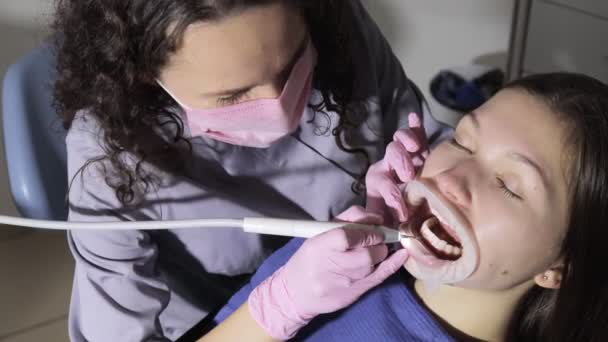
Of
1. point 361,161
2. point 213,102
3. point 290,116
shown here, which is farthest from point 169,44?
point 361,161

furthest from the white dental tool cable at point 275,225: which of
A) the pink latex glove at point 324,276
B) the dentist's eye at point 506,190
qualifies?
the dentist's eye at point 506,190

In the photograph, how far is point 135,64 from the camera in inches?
36.8

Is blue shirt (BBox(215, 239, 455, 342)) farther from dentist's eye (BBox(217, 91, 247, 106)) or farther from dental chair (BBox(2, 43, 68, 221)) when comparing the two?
dental chair (BBox(2, 43, 68, 221))

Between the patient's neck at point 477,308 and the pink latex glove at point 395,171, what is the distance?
0.44 ft

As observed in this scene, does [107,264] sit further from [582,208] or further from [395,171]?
[582,208]

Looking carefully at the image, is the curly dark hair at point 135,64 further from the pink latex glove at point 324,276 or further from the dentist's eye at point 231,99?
the pink latex glove at point 324,276

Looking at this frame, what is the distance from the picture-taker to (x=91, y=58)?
96 centimetres

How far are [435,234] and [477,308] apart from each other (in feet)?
0.48

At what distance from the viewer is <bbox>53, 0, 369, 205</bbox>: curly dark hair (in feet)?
2.83

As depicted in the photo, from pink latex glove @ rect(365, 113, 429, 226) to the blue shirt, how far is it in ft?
0.39

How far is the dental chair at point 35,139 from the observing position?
1.14 m

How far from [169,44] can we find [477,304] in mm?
555

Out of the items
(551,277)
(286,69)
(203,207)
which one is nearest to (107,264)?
(203,207)

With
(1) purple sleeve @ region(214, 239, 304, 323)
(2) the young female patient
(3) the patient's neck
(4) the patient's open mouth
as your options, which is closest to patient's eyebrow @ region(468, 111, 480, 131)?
(2) the young female patient
